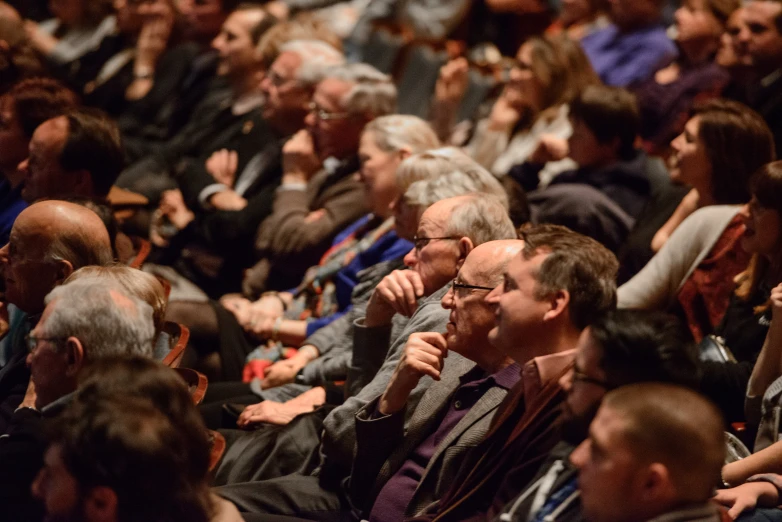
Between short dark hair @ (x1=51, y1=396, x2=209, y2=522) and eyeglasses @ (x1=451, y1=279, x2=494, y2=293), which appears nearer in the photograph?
short dark hair @ (x1=51, y1=396, x2=209, y2=522)

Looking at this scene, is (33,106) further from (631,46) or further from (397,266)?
(631,46)

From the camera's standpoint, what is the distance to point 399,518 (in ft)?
8.77

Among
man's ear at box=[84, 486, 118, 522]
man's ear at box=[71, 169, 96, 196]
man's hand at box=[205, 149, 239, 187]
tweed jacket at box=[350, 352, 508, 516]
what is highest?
man's ear at box=[84, 486, 118, 522]

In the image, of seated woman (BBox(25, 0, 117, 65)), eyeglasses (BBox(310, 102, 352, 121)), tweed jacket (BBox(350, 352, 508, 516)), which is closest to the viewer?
tweed jacket (BBox(350, 352, 508, 516))

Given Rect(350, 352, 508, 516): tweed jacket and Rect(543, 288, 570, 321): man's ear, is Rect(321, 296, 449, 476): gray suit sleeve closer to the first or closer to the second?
Rect(350, 352, 508, 516): tweed jacket

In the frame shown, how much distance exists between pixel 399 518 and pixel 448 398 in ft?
1.02

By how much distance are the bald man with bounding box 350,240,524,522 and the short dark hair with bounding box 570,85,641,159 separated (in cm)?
184

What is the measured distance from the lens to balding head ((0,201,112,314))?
312cm

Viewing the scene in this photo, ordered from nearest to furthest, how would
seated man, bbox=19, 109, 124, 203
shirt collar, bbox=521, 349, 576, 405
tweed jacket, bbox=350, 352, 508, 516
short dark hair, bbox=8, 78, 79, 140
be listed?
shirt collar, bbox=521, 349, 576, 405 → tweed jacket, bbox=350, 352, 508, 516 → seated man, bbox=19, 109, 124, 203 → short dark hair, bbox=8, 78, 79, 140

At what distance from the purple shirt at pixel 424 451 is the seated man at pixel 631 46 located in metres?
3.04

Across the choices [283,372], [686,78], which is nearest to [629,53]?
[686,78]

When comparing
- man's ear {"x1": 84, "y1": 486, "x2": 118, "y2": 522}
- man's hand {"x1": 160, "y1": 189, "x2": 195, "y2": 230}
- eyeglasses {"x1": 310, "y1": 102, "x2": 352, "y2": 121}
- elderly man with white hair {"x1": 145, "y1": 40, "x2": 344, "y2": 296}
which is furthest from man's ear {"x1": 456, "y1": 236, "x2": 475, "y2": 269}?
man's hand {"x1": 160, "y1": 189, "x2": 195, "y2": 230}

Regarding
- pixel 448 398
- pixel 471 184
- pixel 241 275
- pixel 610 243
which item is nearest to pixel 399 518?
pixel 448 398

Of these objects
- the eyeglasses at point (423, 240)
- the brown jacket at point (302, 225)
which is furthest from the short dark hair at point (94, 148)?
the eyeglasses at point (423, 240)
